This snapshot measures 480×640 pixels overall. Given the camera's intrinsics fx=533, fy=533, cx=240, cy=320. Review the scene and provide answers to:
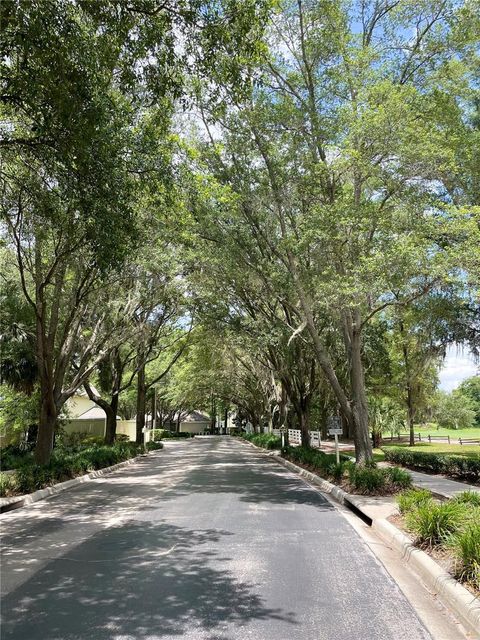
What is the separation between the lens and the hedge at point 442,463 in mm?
15244

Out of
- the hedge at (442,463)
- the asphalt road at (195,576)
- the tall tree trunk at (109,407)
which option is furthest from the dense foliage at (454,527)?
the tall tree trunk at (109,407)

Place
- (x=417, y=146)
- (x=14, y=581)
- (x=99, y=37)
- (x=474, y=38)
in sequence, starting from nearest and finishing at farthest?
(x=14, y=581) < (x=99, y=37) < (x=417, y=146) < (x=474, y=38)

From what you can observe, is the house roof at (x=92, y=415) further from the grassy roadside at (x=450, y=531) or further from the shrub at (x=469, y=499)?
the shrub at (x=469, y=499)

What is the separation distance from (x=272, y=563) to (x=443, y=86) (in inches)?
494

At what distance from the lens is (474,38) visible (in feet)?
42.2

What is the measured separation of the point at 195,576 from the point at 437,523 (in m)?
3.11

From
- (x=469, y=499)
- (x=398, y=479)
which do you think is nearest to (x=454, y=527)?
(x=469, y=499)

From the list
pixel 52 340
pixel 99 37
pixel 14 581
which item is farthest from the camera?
pixel 52 340

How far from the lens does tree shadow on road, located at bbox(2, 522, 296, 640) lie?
14.8ft

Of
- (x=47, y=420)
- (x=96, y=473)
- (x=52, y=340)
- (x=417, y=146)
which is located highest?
(x=417, y=146)

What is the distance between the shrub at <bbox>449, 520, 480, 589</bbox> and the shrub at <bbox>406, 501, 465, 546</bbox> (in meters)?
1.00

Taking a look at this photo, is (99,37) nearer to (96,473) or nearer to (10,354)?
(96,473)

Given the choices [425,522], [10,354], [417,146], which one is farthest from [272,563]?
[10,354]

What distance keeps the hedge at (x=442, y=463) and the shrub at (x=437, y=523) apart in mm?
9061
